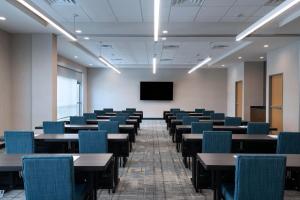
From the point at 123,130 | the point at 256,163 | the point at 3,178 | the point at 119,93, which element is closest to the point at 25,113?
the point at 123,130

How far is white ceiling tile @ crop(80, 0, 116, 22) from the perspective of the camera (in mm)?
6719

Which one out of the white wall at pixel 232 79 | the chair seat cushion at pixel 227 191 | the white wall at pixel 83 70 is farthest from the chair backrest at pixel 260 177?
the white wall at pixel 232 79

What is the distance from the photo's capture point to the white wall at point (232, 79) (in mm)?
16562

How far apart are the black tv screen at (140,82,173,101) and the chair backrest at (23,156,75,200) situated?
17.7 metres

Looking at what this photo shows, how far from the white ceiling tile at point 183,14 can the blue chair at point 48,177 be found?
517 cm

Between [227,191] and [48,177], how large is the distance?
66.0 inches

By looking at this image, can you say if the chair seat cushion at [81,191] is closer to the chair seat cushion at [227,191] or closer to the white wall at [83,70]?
the chair seat cushion at [227,191]

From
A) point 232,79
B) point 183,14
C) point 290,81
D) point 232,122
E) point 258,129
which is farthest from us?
point 232,79

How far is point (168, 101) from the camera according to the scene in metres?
20.6

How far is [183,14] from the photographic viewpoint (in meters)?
7.54

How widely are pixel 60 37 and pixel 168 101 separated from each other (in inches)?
460

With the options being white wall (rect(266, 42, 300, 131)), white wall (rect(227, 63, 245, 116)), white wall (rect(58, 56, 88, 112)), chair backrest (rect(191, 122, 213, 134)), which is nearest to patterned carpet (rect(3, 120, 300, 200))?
chair backrest (rect(191, 122, 213, 134))

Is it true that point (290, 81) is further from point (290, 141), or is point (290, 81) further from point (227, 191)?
point (227, 191)

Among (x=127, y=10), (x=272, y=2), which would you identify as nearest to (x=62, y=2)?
(x=127, y=10)
